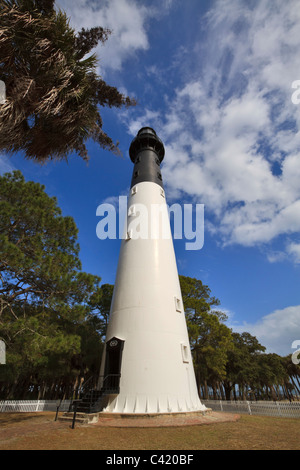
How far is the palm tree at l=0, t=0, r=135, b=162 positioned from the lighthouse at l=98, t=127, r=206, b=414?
7.02 metres

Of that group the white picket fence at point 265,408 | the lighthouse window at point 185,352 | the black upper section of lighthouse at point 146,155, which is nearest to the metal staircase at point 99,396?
the lighthouse window at point 185,352

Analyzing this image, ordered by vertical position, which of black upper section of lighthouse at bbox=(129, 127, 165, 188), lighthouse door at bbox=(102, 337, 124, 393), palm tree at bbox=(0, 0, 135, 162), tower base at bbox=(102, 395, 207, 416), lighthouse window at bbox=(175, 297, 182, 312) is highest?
black upper section of lighthouse at bbox=(129, 127, 165, 188)

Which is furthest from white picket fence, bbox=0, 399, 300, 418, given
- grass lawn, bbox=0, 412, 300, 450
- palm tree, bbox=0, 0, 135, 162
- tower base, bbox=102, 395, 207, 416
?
palm tree, bbox=0, 0, 135, 162

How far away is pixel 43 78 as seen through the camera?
5.90 meters

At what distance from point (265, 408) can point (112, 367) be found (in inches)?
357

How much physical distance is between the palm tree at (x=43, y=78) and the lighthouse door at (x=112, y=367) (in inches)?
317

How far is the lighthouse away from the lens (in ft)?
29.5

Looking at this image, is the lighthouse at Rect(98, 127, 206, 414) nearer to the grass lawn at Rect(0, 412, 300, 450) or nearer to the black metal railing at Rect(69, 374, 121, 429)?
the black metal railing at Rect(69, 374, 121, 429)

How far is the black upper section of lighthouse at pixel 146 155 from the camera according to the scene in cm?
→ 1625

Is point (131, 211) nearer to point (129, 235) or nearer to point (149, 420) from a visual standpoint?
point (129, 235)

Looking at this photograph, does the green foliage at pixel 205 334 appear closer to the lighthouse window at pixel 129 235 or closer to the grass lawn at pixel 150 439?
the lighthouse window at pixel 129 235

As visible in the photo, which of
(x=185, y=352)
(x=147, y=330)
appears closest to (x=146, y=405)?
(x=147, y=330)
